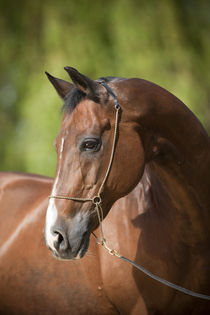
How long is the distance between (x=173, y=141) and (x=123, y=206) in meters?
0.54

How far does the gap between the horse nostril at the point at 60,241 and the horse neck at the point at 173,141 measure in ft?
2.03

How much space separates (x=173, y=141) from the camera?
7.30 ft

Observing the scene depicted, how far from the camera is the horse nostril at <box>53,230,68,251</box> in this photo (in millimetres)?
1965

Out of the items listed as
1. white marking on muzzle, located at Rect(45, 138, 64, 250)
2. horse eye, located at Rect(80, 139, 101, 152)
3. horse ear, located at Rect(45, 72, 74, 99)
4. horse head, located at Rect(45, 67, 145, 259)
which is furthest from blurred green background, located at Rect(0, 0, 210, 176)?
white marking on muzzle, located at Rect(45, 138, 64, 250)

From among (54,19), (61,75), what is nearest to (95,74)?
(61,75)

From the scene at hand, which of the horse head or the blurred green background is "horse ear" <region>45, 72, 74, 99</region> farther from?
the blurred green background

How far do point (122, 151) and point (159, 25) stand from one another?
576 cm

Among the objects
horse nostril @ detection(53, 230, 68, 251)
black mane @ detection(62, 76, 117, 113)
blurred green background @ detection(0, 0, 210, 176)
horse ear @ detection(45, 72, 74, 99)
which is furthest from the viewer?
blurred green background @ detection(0, 0, 210, 176)

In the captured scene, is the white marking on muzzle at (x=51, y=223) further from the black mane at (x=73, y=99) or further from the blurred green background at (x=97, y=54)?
the blurred green background at (x=97, y=54)

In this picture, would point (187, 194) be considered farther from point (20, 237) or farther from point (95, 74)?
point (95, 74)

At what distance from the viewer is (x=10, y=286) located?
2.87 meters

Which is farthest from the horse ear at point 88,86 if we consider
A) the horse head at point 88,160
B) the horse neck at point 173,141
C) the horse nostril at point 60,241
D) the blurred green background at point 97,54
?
the blurred green background at point 97,54

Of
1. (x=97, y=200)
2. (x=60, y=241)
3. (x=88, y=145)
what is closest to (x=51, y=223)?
(x=60, y=241)

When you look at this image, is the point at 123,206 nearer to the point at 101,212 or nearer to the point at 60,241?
the point at 101,212
